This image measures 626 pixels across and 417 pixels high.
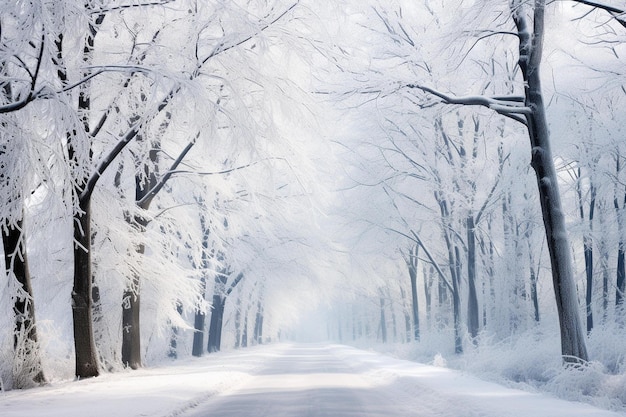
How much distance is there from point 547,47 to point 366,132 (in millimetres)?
11743

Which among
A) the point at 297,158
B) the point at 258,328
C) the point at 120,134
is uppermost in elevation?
the point at 120,134

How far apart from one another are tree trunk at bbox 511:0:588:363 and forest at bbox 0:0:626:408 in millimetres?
38

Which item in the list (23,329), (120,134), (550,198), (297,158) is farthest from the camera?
(297,158)

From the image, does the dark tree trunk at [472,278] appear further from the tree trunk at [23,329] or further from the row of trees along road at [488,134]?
the tree trunk at [23,329]

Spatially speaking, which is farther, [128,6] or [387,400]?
[387,400]

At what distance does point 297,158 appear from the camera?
15547 mm

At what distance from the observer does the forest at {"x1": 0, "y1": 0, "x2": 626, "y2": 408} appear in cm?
1105

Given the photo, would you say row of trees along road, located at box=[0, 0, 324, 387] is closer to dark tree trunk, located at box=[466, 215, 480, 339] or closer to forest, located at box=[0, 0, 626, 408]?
forest, located at box=[0, 0, 626, 408]

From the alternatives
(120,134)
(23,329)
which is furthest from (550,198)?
(23,329)

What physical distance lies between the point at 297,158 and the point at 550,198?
20.2 feet

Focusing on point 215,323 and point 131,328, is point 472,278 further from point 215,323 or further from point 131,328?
point 215,323

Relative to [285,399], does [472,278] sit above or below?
above

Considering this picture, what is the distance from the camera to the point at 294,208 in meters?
26.4

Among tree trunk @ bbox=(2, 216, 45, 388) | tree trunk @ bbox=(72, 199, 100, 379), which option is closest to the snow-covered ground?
tree trunk @ bbox=(2, 216, 45, 388)
